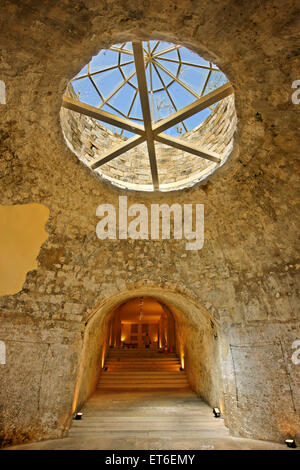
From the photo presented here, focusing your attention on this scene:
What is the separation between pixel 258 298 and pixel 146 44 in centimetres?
743

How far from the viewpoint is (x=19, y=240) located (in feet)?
16.0

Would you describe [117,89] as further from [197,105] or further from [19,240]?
[19,240]

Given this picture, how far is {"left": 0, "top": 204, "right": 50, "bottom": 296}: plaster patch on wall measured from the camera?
4688mm

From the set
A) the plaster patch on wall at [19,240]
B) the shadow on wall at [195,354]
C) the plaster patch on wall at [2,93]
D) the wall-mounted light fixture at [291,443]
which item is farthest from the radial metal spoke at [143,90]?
the wall-mounted light fixture at [291,443]

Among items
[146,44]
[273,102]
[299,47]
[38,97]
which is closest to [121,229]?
[38,97]

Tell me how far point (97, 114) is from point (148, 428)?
6.13 m

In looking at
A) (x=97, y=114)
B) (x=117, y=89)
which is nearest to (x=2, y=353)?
(x=97, y=114)

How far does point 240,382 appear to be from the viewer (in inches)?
179

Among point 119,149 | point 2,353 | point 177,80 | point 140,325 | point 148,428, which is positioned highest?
point 177,80

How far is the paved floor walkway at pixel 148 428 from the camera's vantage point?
3.87 m

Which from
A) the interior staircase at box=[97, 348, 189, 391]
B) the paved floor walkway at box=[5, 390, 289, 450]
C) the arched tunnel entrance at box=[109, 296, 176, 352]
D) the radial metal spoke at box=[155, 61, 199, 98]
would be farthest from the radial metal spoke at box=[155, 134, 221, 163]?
the arched tunnel entrance at box=[109, 296, 176, 352]

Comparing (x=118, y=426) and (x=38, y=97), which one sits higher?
(x=38, y=97)

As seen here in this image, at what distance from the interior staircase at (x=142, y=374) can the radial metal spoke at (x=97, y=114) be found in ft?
24.7

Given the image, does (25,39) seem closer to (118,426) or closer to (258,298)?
(258,298)
